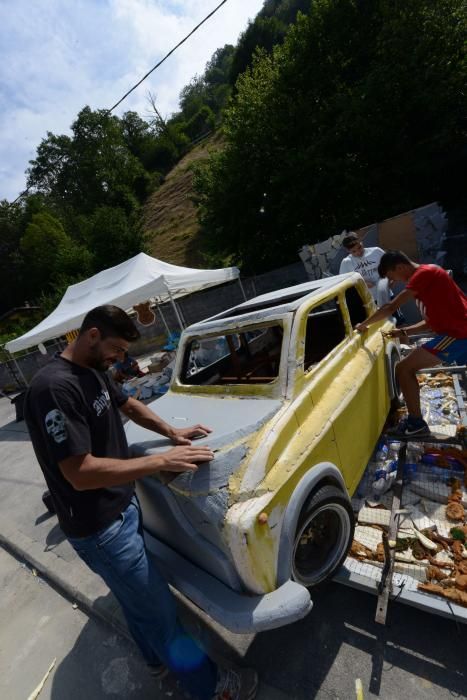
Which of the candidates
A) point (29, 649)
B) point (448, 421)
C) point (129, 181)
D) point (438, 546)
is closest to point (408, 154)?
point (448, 421)

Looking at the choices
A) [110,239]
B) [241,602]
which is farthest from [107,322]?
[110,239]

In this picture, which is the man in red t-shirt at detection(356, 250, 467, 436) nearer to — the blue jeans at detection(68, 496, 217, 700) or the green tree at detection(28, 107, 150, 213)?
the blue jeans at detection(68, 496, 217, 700)

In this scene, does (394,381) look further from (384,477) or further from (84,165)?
(84,165)

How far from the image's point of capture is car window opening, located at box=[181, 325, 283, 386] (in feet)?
10.4

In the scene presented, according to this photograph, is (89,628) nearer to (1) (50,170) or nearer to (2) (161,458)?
(2) (161,458)

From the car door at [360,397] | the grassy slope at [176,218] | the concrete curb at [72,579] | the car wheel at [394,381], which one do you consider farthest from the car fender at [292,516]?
the grassy slope at [176,218]

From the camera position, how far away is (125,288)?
8.46m

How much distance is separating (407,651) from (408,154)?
14.0 m

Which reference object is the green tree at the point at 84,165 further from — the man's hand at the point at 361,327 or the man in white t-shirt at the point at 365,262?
the man's hand at the point at 361,327

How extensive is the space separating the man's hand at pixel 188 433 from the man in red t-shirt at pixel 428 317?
5.95ft

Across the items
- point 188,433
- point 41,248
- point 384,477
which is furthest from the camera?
point 41,248

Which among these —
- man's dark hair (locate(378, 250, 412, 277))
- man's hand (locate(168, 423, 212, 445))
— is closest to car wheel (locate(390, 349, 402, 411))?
man's dark hair (locate(378, 250, 412, 277))

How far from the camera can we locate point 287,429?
6.37ft

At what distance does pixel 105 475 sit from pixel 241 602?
93cm
